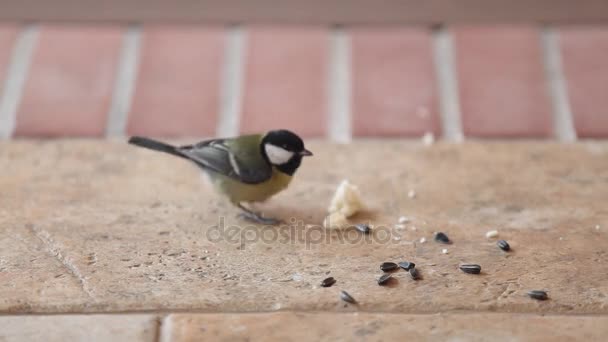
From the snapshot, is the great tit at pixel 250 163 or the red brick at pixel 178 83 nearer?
the great tit at pixel 250 163

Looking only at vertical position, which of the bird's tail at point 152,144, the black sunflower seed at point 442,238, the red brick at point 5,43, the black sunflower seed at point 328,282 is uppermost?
the red brick at point 5,43

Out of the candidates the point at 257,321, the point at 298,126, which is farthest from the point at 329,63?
the point at 257,321

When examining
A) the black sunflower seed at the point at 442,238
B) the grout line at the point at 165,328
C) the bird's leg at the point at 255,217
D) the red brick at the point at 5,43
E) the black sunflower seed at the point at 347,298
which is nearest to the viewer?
the grout line at the point at 165,328

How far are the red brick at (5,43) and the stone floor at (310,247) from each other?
409 mm

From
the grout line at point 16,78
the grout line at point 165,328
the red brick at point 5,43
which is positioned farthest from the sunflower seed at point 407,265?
the red brick at point 5,43

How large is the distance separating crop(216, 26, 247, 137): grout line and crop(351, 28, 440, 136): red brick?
0.32 metres

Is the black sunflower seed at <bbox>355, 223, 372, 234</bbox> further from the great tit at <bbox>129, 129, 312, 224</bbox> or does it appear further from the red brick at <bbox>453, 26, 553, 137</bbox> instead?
the red brick at <bbox>453, 26, 553, 137</bbox>

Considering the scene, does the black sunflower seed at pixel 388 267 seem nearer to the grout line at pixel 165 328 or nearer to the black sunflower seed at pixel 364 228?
the black sunflower seed at pixel 364 228

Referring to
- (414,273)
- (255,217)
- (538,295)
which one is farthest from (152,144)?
(538,295)

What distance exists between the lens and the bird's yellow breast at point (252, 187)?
2.19 meters

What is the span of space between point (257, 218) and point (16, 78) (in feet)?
3.43

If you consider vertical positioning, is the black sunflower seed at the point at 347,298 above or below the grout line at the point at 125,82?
below

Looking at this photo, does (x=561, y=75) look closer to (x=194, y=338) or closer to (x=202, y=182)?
(x=202, y=182)

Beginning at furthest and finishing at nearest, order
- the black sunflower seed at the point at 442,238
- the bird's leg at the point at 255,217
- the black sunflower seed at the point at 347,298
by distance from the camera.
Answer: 1. the bird's leg at the point at 255,217
2. the black sunflower seed at the point at 442,238
3. the black sunflower seed at the point at 347,298
